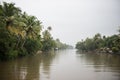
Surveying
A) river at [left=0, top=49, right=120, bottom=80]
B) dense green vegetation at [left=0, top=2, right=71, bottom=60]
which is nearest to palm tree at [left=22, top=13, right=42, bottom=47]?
dense green vegetation at [left=0, top=2, right=71, bottom=60]

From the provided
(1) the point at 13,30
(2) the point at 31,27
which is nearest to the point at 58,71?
(1) the point at 13,30

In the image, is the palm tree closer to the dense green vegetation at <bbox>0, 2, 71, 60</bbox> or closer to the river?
the dense green vegetation at <bbox>0, 2, 71, 60</bbox>

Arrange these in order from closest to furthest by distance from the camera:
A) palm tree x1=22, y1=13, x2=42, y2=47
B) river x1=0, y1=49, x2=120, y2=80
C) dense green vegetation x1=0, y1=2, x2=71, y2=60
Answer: river x1=0, y1=49, x2=120, y2=80
dense green vegetation x1=0, y1=2, x2=71, y2=60
palm tree x1=22, y1=13, x2=42, y2=47

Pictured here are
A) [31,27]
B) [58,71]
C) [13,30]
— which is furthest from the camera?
[31,27]

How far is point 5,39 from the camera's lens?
30094 mm

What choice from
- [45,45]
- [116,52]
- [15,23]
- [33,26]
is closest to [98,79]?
[15,23]

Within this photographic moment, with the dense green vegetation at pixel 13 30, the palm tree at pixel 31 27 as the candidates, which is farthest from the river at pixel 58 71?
the palm tree at pixel 31 27

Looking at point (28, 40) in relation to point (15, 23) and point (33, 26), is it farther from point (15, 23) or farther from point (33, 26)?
point (15, 23)

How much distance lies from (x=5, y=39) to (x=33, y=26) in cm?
1598

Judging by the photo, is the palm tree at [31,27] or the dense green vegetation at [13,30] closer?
the dense green vegetation at [13,30]

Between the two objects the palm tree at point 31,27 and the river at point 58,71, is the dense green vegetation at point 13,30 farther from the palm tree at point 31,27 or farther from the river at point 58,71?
the river at point 58,71

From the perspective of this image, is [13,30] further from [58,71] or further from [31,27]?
[58,71]

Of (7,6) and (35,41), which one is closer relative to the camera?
(7,6)

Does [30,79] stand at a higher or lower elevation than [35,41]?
lower
